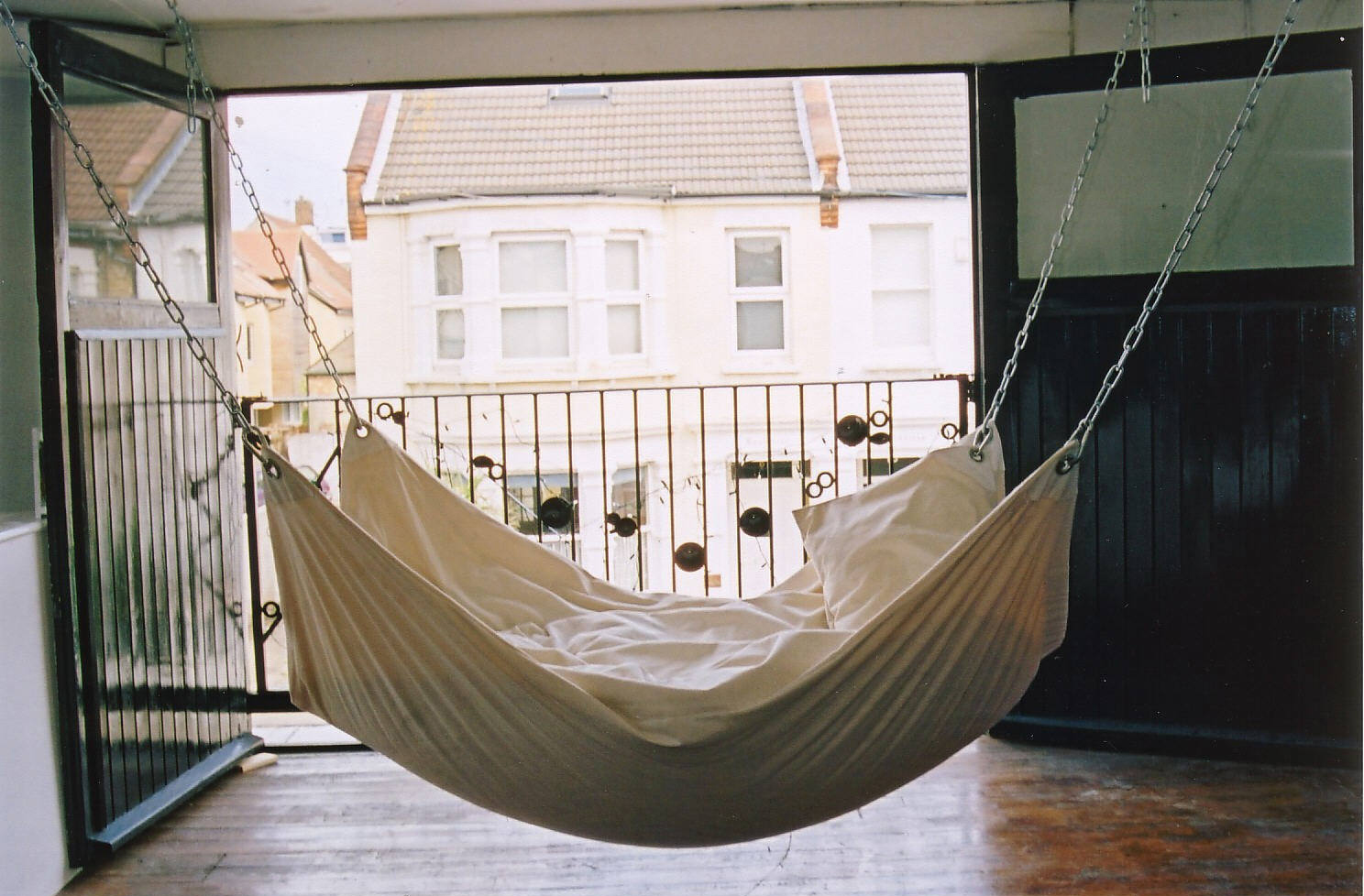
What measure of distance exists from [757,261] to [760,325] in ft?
1.40

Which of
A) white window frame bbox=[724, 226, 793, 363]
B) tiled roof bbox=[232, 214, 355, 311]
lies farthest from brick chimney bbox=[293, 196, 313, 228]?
white window frame bbox=[724, 226, 793, 363]

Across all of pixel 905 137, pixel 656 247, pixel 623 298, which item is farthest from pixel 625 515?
pixel 905 137

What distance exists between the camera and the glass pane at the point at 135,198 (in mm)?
2318

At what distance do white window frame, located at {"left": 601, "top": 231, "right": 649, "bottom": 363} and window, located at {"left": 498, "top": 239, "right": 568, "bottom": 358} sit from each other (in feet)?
0.90

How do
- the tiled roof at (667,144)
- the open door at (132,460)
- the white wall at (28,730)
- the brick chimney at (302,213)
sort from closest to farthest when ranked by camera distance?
the white wall at (28,730) → the open door at (132,460) → the tiled roof at (667,144) → the brick chimney at (302,213)

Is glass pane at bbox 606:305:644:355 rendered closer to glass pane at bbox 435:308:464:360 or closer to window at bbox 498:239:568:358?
window at bbox 498:239:568:358

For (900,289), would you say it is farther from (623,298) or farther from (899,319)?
(623,298)

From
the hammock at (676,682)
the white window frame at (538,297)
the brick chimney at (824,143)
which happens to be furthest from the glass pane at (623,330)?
the hammock at (676,682)

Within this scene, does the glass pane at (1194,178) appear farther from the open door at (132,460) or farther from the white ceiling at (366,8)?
the open door at (132,460)

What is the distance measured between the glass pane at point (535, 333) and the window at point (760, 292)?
1.17 meters

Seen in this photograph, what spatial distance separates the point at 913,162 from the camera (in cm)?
824

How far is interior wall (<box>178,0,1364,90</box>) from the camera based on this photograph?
9.27 ft

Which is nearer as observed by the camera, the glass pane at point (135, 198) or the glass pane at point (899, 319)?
the glass pane at point (135, 198)

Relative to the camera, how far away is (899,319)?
A: 332 inches
